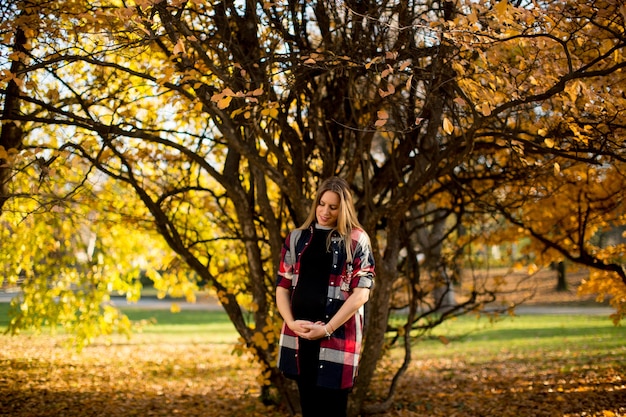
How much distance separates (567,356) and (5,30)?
362 inches

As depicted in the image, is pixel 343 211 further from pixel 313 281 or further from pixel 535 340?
pixel 535 340

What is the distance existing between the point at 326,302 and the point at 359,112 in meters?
3.11

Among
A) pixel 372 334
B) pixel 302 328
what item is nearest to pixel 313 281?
pixel 302 328

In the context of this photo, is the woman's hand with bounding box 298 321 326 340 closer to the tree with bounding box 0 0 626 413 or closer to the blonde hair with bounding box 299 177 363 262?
the blonde hair with bounding box 299 177 363 262

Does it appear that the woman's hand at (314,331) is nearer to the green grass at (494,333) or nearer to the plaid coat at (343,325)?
the plaid coat at (343,325)

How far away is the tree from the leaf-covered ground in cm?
104

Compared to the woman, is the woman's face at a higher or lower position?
higher

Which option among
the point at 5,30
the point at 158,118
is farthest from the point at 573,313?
the point at 5,30

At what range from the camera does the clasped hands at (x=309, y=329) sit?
3238mm

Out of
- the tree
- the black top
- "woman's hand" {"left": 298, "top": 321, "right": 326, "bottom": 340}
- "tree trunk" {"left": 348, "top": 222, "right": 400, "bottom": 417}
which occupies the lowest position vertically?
→ "tree trunk" {"left": 348, "top": 222, "right": 400, "bottom": 417}

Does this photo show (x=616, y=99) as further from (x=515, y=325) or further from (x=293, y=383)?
(x=515, y=325)

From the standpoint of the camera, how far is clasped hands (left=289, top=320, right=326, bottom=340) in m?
3.24

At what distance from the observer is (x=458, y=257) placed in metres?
7.76

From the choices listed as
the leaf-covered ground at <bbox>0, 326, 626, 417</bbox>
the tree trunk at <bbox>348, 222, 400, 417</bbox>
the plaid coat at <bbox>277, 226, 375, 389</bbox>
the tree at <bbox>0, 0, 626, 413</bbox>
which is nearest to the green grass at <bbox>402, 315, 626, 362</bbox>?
the leaf-covered ground at <bbox>0, 326, 626, 417</bbox>
